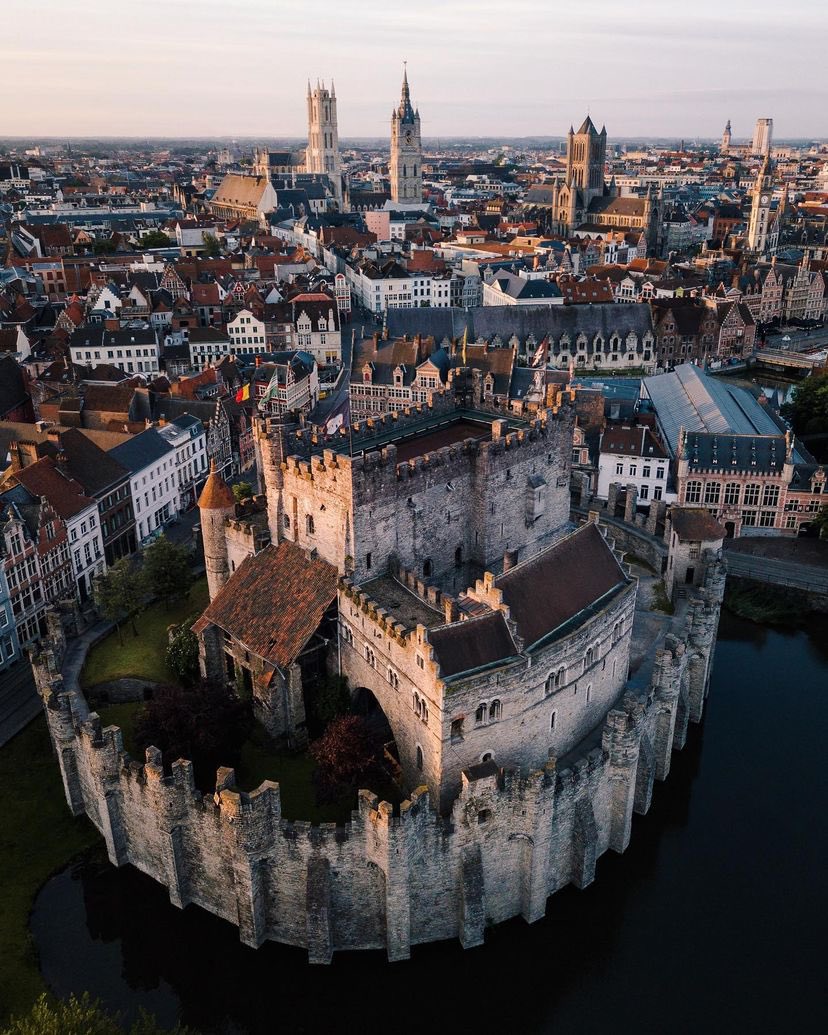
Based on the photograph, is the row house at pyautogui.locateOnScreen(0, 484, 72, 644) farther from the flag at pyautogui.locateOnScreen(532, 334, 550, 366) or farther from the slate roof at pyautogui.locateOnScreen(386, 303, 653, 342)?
the slate roof at pyautogui.locateOnScreen(386, 303, 653, 342)

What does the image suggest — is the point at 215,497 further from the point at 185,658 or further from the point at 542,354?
the point at 542,354

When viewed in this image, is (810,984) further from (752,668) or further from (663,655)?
(752,668)

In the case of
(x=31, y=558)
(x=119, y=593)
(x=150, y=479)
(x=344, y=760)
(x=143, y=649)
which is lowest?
(x=143, y=649)

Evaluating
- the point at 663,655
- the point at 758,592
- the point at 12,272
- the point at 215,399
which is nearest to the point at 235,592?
the point at 663,655

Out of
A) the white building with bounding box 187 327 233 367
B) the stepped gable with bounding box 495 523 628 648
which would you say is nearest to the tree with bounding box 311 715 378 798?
the stepped gable with bounding box 495 523 628 648

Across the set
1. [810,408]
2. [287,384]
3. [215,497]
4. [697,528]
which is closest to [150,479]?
[215,497]

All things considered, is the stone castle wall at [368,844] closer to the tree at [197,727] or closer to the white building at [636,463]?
the tree at [197,727]
